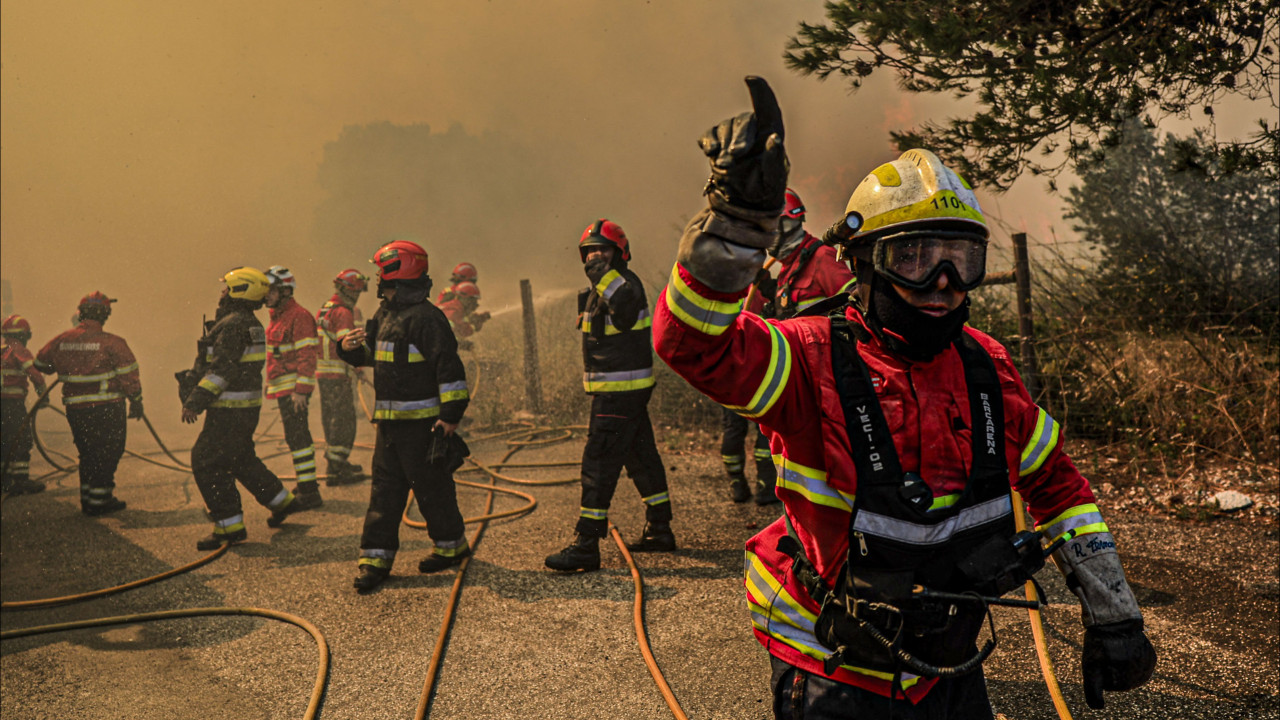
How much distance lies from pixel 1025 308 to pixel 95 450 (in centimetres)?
935

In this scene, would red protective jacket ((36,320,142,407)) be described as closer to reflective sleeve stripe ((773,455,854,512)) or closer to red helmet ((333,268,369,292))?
red helmet ((333,268,369,292))

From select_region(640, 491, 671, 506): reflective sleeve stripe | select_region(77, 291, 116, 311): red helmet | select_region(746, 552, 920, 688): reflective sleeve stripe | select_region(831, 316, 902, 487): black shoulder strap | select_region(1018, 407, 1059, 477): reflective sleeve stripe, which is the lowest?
select_region(640, 491, 671, 506): reflective sleeve stripe

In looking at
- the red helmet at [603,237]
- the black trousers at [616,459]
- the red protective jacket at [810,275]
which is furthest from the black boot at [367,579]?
the red protective jacket at [810,275]

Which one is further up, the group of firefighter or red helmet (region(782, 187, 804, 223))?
red helmet (region(782, 187, 804, 223))

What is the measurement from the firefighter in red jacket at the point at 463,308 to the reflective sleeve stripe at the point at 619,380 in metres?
6.51

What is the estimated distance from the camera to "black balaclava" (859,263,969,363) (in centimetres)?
164

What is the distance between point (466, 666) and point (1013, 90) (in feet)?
16.3

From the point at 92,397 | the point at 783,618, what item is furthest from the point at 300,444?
the point at 783,618

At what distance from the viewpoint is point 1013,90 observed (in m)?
4.82

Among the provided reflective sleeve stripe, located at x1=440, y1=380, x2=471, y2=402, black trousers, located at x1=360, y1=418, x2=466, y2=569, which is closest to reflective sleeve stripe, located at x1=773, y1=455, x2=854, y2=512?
reflective sleeve stripe, located at x1=440, y1=380, x2=471, y2=402

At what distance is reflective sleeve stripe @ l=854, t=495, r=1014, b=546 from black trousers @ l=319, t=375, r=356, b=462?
313 inches

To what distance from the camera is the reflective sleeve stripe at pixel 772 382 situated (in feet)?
4.96

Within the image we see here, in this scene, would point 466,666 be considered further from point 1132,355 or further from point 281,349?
point 1132,355

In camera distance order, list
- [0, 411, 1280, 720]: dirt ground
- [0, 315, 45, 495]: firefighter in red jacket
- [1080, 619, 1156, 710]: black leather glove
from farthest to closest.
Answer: [0, 315, 45, 495]: firefighter in red jacket
[0, 411, 1280, 720]: dirt ground
[1080, 619, 1156, 710]: black leather glove
